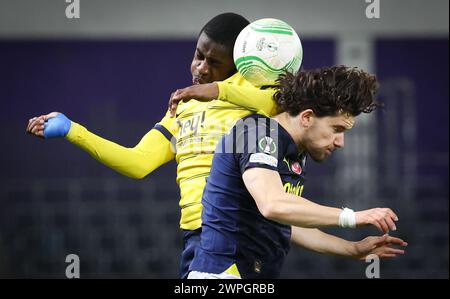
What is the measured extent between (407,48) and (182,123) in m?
7.43

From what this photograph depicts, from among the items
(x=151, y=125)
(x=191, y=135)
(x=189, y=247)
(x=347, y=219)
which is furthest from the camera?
(x=151, y=125)

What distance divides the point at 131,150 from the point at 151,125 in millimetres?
5786

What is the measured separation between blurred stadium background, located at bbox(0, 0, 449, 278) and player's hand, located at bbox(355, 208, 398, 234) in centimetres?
576

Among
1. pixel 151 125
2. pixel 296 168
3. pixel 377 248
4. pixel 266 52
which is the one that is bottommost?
pixel 377 248

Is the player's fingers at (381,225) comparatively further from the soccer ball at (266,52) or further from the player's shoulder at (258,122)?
the soccer ball at (266,52)

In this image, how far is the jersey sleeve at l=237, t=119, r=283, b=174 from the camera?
11.4 feet

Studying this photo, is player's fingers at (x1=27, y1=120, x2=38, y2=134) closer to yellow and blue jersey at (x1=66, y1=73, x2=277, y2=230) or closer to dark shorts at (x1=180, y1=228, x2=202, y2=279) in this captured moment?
yellow and blue jersey at (x1=66, y1=73, x2=277, y2=230)

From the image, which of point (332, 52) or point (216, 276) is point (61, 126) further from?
point (332, 52)

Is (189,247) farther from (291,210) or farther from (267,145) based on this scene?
(291,210)

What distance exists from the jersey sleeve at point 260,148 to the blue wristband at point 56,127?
100cm

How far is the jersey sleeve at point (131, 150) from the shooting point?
4.38m

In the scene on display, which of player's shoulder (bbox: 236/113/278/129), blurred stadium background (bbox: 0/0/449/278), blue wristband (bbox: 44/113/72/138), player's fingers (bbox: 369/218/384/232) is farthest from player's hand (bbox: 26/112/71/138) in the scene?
blurred stadium background (bbox: 0/0/449/278)

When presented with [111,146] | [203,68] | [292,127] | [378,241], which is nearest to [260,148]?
[292,127]

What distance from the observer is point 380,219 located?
315cm
